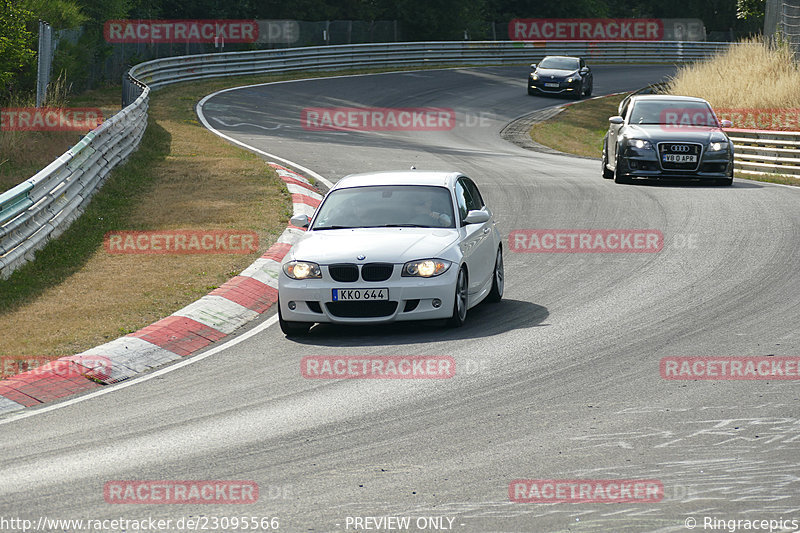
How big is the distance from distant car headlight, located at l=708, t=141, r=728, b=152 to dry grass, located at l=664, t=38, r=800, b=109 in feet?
31.3

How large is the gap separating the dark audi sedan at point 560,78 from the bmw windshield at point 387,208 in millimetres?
34716

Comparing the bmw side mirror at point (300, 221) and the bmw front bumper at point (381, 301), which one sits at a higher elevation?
the bmw side mirror at point (300, 221)

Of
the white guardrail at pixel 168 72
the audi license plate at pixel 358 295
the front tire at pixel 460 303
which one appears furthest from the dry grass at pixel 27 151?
the front tire at pixel 460 303

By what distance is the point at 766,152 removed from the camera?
80.4ft

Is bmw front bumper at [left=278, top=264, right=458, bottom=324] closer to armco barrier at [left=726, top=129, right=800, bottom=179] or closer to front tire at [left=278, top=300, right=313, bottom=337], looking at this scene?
front tire at [left=278, top=300, right=313, bottom=337]

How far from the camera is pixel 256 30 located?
56.0 m

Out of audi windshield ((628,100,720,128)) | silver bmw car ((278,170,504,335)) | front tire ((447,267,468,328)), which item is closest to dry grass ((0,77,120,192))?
silver bmw car ((278,170,504,335))

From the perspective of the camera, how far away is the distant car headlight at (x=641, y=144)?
2056cm

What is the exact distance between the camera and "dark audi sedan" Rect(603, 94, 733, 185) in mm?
20391

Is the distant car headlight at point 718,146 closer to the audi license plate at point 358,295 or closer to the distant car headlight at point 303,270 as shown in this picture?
the audi license plate at point 358,295

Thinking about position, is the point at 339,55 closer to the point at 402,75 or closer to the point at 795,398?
the point at 402,75

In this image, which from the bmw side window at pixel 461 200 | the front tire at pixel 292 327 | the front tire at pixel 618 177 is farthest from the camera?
the front tire at pixel 618 177

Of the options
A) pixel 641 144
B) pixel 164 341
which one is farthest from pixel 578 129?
pixel 164 341

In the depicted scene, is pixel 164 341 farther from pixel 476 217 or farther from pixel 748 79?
pixel 748 79
